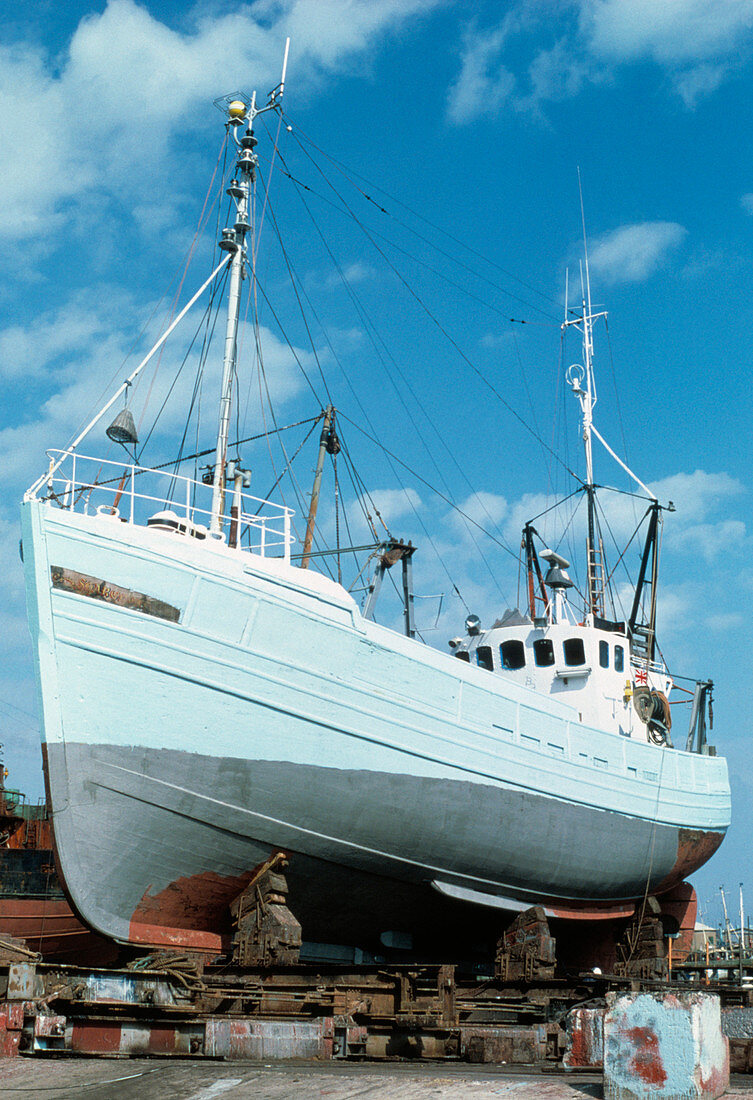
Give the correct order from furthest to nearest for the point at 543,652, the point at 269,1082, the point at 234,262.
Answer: the point at 543,652, the point at 234,262, the point at 269,1082

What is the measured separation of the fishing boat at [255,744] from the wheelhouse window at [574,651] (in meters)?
3.14

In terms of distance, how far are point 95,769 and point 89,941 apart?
675 centimetres

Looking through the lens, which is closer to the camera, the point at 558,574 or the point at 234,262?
the point at 234,262

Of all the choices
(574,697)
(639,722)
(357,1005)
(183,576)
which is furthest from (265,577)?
(639,722)

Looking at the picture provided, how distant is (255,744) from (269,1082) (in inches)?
272

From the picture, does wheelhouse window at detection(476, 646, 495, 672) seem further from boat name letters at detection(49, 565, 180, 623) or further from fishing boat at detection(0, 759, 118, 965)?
boat name letters at detection(49, 565, 180, 623)

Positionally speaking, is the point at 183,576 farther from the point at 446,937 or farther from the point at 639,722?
the point at 639,722

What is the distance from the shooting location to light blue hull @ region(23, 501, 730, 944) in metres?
13.4

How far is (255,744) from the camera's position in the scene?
14.2 m

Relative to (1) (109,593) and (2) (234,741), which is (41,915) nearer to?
(2) (234,741)

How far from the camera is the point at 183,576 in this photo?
45.8 ft

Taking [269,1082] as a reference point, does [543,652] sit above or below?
above

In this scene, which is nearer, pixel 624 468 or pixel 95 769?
pixel 95 769

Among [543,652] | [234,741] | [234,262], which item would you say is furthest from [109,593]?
[543,652]
